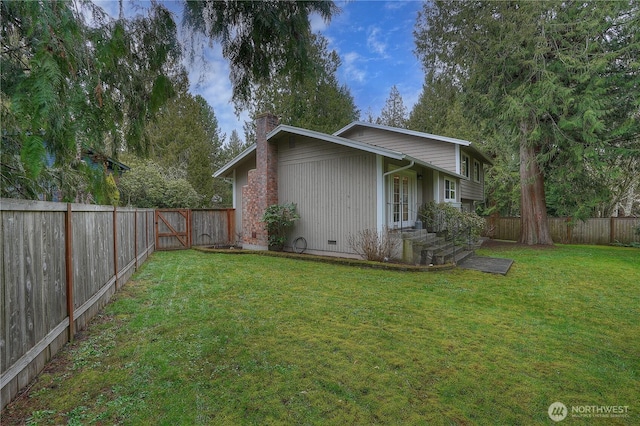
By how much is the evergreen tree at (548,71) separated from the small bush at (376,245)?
702 centimetres

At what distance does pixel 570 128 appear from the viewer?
10930mm

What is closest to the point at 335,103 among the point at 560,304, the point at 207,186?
the point at 207,186

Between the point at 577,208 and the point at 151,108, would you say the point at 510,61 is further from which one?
the point at 151,108

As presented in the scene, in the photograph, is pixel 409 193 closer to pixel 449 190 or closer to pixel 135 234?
pixel 449 190

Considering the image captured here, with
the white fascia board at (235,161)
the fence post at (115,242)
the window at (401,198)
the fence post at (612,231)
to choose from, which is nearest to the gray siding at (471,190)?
the window at (401,198)

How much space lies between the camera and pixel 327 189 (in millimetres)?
9930

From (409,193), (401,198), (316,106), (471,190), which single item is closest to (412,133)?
(409,193)

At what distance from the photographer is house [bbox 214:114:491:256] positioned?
29.9ft

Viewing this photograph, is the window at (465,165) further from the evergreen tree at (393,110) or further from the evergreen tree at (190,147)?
the evergreen tree at (393,110)

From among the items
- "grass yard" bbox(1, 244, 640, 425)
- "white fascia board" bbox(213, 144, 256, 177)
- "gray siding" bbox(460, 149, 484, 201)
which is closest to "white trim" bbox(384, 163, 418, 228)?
"grass yard" bbox(1, 244, 640, 425)

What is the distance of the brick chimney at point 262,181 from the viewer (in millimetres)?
10938

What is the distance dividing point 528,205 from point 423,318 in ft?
40.5

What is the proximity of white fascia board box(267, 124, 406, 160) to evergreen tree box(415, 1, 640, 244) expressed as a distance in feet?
19.6

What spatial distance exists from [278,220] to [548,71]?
10.9m
